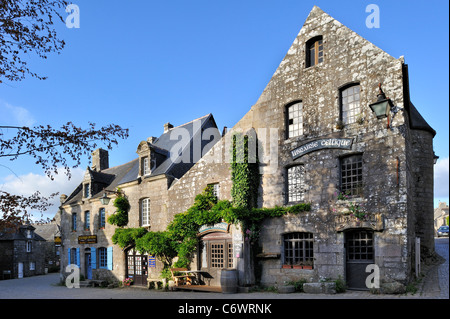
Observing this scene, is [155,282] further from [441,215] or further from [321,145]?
[441,215]

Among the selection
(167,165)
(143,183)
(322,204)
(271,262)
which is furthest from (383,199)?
(143,183)

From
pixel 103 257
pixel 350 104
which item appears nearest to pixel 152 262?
pixel 103 257

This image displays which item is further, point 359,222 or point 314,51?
point 314,51

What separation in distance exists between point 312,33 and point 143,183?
11.6 metres

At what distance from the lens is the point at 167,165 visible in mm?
20109

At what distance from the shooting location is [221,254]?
15.7 m

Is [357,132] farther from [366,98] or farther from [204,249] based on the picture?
[204,249]

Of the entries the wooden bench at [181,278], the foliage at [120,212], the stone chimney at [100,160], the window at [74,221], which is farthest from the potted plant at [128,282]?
the stone chimney at [100,160]

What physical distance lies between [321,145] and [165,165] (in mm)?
9489

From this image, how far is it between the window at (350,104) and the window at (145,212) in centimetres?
1143

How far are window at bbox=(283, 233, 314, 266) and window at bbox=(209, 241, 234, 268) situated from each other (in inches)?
93.4

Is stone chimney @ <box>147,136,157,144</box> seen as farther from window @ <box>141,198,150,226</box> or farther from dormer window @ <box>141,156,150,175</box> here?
window @ <box>141,198,150,226</box>

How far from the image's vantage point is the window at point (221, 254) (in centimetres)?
1540

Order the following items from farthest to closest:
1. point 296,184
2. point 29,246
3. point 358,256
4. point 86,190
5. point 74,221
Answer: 1. point 29,246
2. point 74,221
3. point 86,190
4. point 296,184
5. point 358,256
